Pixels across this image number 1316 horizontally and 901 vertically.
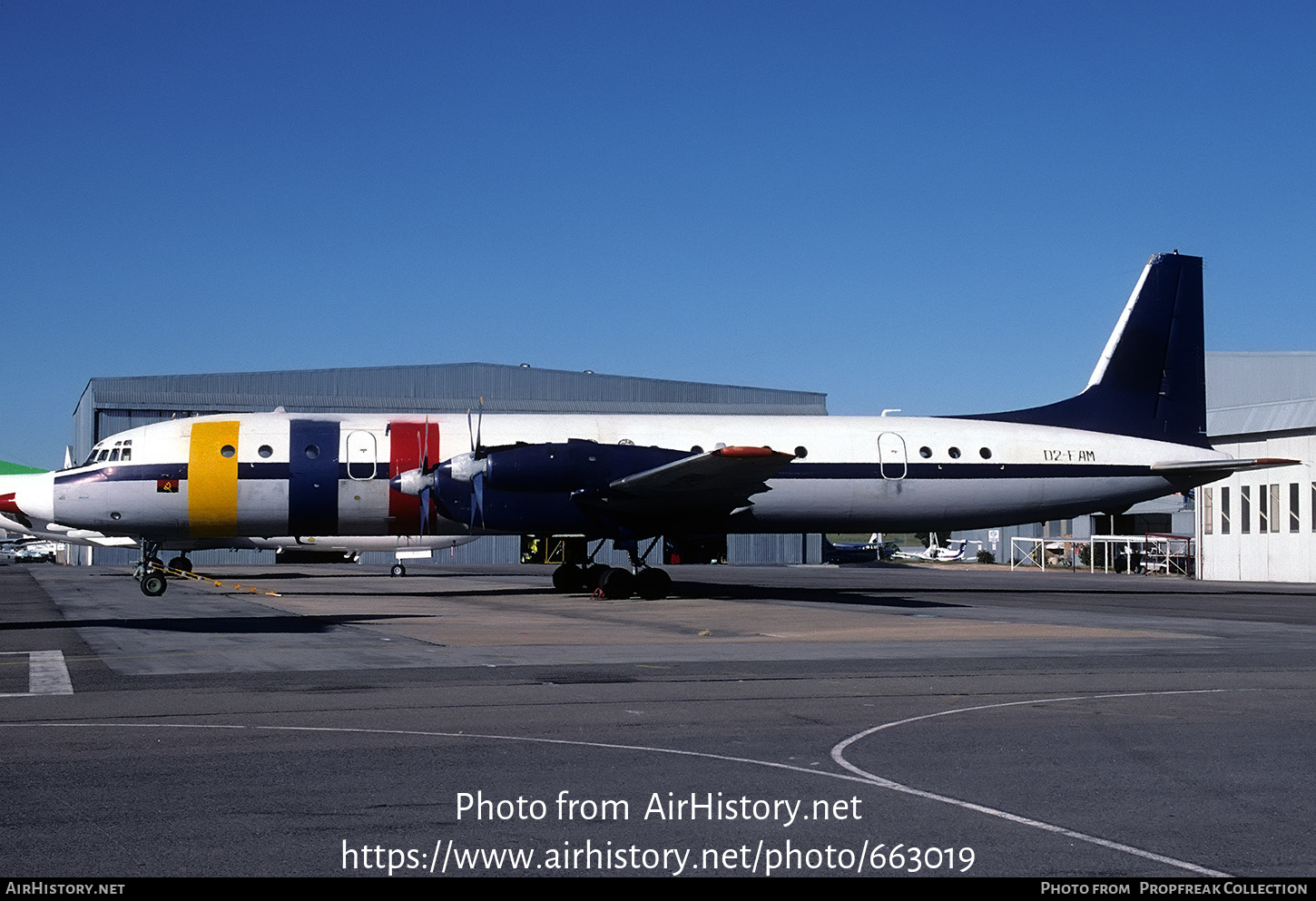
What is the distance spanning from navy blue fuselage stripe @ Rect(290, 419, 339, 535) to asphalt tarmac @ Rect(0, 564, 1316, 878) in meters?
9.53

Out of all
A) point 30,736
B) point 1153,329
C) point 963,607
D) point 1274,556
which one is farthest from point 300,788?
point 1274,556

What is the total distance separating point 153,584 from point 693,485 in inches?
550

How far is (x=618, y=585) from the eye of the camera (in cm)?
3005

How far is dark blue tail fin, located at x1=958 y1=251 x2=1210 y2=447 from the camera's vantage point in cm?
3484

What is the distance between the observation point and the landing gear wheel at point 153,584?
3039 cm

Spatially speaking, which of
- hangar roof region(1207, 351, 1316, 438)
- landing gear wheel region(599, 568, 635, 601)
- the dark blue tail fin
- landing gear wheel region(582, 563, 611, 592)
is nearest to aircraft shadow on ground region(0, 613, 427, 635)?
landing gear wheel region(599, 568, 635, 601)

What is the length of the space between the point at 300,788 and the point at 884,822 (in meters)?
3.72

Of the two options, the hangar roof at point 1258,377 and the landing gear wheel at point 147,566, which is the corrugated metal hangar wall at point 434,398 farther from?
the landing gear wheel at point 147,566

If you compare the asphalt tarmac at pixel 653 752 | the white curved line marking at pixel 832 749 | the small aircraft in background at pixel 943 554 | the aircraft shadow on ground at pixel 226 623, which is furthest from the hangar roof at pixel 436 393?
the white curved line marking at pixel 832 749

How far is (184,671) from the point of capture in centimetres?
1419

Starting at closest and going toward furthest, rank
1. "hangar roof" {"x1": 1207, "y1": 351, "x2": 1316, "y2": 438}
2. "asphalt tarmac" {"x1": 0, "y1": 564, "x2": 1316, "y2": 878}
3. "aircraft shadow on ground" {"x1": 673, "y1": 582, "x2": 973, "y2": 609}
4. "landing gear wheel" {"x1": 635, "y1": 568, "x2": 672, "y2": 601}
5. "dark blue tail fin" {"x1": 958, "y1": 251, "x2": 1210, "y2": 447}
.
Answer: "asphalt tarmac" {"x1": 0, "y1": 564, "x2": 1316, "y2": 878}
"aircraft shadow on ground" {"x1": 673, "y1": 582, "x2": 973, "y2": 609}
"landing gear wheel" {"x1": 635, "y1": 568, "x2": 672, "y2": 601}
"dark blue tail fin" {"x1": 958, "y1": 251, "x2": 1210, "y2": 447}
"hangar roof" {"x1": 1207, "y1": 351, "x2": 1316, "y2": 438}

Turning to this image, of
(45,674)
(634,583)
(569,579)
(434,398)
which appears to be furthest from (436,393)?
(45,674)

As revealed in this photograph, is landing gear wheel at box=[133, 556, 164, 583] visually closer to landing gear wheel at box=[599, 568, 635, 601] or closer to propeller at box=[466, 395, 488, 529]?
propeller at box=[466, 395, 488, 529]
